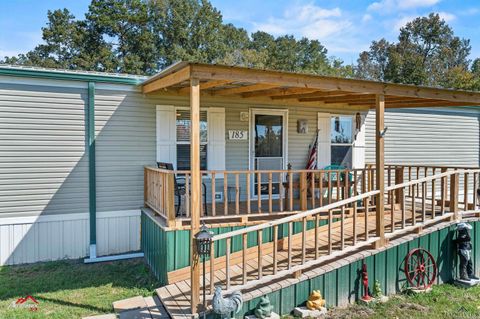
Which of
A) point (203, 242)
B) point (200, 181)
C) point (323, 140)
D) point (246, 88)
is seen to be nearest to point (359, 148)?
point (323, 140)

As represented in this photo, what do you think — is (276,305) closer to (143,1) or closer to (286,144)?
(286,144)

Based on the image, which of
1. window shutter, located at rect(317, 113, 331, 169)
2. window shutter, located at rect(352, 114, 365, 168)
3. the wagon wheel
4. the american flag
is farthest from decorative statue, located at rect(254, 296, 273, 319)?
window shutter, located at rect(352, 114, 365, 168)

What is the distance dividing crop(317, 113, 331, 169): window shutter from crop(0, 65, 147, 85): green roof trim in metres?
3.87

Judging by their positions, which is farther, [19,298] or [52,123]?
[52,123]

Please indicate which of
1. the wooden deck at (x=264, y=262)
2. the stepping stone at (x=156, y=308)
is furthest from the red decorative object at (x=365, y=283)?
the stepping stone at (x=156, y=308)

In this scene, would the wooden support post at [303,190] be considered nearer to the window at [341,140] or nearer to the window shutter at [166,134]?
the window shutter at [166,134]

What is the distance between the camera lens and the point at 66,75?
5.86 m

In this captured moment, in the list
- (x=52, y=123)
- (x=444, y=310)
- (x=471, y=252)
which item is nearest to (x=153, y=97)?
(x=52, y=123)

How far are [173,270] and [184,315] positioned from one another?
972mm

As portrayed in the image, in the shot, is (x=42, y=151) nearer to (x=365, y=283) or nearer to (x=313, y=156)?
(x=313, y=156)

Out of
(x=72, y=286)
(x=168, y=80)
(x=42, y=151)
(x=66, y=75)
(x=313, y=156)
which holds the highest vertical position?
(x=66, y=75)

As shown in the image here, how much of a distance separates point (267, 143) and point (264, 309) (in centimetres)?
408

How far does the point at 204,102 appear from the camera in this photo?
22.5 ft

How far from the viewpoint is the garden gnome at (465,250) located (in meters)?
5.39
